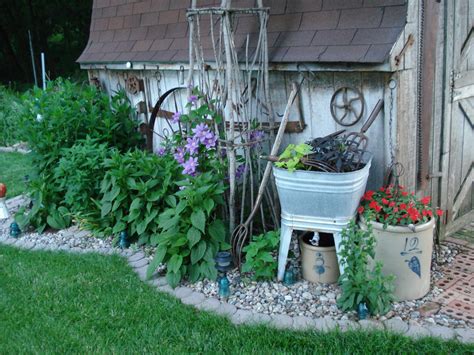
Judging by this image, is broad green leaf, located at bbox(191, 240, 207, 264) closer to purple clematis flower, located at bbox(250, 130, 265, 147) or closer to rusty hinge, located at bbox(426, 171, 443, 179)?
purple clematis flower, located at bbox(250, 130, 265, 147)

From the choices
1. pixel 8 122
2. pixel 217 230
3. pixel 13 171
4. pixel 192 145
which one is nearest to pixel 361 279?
pixel 217 230

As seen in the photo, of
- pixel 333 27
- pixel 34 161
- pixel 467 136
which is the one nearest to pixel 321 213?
pixel 333 27

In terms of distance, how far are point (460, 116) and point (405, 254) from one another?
4.88 feet

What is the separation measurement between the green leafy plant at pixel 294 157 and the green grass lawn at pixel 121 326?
3.17 ft

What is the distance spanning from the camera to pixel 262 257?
340 cm

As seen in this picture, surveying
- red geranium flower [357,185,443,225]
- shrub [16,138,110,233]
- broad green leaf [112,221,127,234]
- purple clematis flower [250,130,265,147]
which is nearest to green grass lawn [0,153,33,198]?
shrub [16,138,110,233]

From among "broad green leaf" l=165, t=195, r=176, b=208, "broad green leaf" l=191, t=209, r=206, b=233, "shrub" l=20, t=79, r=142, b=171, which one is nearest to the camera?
"broad green leaf" l=191, t=209, r=206, b=233

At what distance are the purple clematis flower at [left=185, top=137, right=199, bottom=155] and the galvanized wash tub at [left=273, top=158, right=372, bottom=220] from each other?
2.31 ft

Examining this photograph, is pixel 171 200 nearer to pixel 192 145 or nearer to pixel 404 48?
pixel 192 145

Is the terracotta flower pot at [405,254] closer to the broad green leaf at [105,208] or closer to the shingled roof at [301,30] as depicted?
the shingled roof at [301,30]

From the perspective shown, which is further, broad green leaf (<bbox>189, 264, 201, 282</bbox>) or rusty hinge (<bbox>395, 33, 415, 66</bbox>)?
broad green leaf (<bbox>189, 264, 201, 282</bbox>)

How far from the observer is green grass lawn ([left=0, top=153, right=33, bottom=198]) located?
6189mm

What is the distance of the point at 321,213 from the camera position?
3164 mm

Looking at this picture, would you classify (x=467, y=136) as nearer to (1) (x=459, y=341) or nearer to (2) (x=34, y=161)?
(1) (x=459, y=341)
